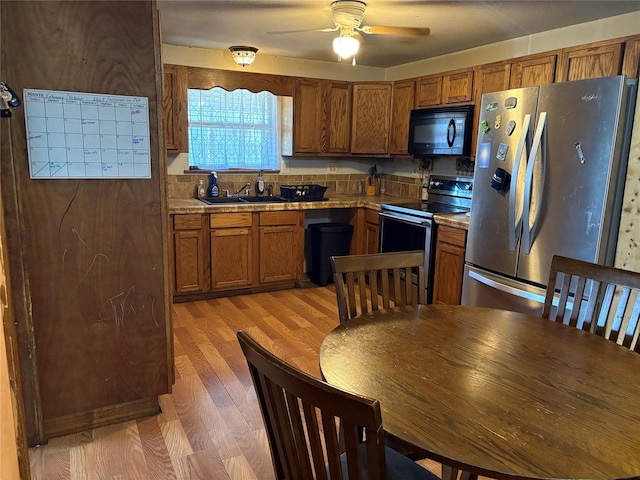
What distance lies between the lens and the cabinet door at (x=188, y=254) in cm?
392

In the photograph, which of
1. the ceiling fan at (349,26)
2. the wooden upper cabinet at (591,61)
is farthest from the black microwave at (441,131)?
the ceiling fan at (349,26)

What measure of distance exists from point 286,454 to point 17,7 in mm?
1901

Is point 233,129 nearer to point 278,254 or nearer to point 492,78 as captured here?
point 278,254

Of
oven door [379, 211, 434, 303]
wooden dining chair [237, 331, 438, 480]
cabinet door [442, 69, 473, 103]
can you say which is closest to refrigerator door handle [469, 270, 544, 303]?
oven door [379, 211, 434, 303]

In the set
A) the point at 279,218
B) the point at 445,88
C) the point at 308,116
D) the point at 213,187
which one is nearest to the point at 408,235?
the point at 279,218

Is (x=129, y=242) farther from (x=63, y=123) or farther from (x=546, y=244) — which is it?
(x=546, y=244)

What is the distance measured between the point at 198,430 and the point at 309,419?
155cm

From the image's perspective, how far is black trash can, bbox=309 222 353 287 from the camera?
181 inches

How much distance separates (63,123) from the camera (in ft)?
6.29

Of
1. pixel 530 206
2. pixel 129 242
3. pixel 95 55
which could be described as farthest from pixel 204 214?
pixel 530 206

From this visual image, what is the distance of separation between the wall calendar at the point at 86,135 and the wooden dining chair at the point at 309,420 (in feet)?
4.43

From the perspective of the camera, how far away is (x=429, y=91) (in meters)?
4.23

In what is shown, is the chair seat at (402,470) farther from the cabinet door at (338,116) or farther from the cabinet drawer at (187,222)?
the cabinet door at (338,116)

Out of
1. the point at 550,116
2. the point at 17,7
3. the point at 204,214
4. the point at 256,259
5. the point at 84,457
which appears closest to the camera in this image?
the point at 17,7
